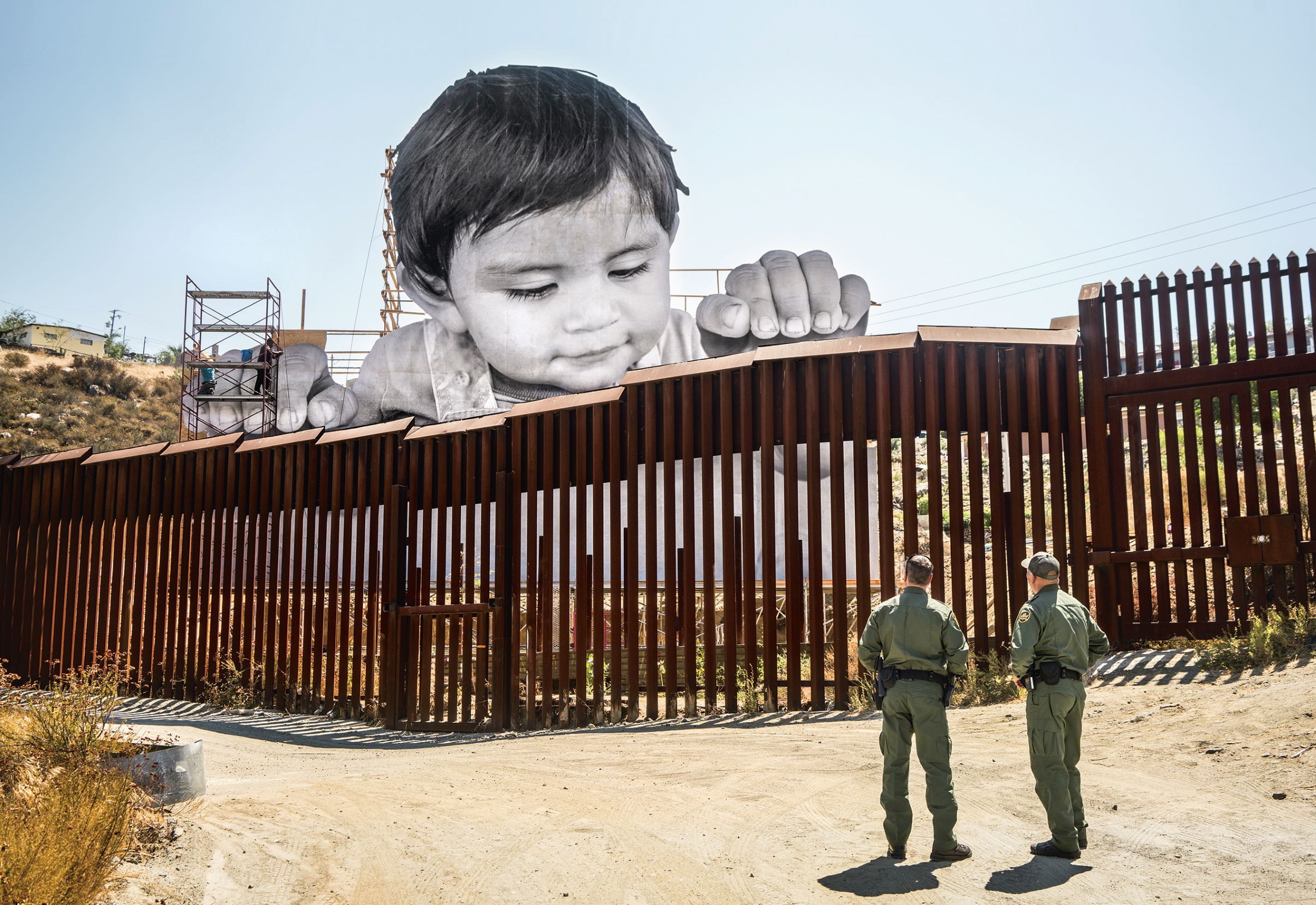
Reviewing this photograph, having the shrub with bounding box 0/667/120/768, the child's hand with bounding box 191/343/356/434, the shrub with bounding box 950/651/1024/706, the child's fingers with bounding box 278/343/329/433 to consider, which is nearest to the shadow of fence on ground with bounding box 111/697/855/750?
the shrub with bounding box 950/651/1024/706

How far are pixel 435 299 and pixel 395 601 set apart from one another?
1431cm

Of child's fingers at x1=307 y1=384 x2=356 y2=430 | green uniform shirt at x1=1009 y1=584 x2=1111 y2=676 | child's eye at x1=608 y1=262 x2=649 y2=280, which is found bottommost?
green uniform shirt at x1=1009 y1=584 x2=1111 y2=676

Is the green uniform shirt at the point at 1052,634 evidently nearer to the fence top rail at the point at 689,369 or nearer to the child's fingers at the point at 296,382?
the fence top rail at the point at 689,369

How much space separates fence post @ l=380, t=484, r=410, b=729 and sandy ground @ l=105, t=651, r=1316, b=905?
8.08 feet

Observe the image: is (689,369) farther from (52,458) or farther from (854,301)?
(854,301)

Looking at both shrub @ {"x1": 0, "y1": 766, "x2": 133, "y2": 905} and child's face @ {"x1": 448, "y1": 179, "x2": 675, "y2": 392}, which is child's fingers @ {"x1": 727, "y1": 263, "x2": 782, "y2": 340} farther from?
shrub @ {"x1": 0, "y1": 766, "x2": 133, "y2": 905}

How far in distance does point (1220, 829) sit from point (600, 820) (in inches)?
124

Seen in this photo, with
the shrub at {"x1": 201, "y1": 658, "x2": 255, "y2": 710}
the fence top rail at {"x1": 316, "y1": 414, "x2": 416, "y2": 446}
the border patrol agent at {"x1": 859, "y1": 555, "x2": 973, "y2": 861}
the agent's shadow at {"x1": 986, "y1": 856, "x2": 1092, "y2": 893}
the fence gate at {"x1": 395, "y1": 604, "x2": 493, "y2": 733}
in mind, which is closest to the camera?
the agent's shadow at {"x1": 986, "y1": 856, "x2": 1092, "y2": 893}

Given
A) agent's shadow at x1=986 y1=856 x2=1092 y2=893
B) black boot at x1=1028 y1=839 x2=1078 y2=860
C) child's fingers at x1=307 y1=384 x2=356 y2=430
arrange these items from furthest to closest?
child's fingers at x1=307 y1=384 x2=356 y2=430
black boot at x1=1028 y1=839 x2=1078 y2=860
agent's shadow at x1=986 y1=856 x2=1092 y2=893

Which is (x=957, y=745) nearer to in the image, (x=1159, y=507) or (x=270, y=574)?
(x=1159, y=507)

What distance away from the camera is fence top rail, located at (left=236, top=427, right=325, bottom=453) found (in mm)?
13320

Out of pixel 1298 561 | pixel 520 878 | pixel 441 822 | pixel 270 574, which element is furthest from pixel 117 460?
pixel 1298 561

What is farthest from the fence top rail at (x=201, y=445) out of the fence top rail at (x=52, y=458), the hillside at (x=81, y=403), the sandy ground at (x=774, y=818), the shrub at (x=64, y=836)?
the hillside at (x=81, y=403)

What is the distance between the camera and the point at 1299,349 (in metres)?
9.34
